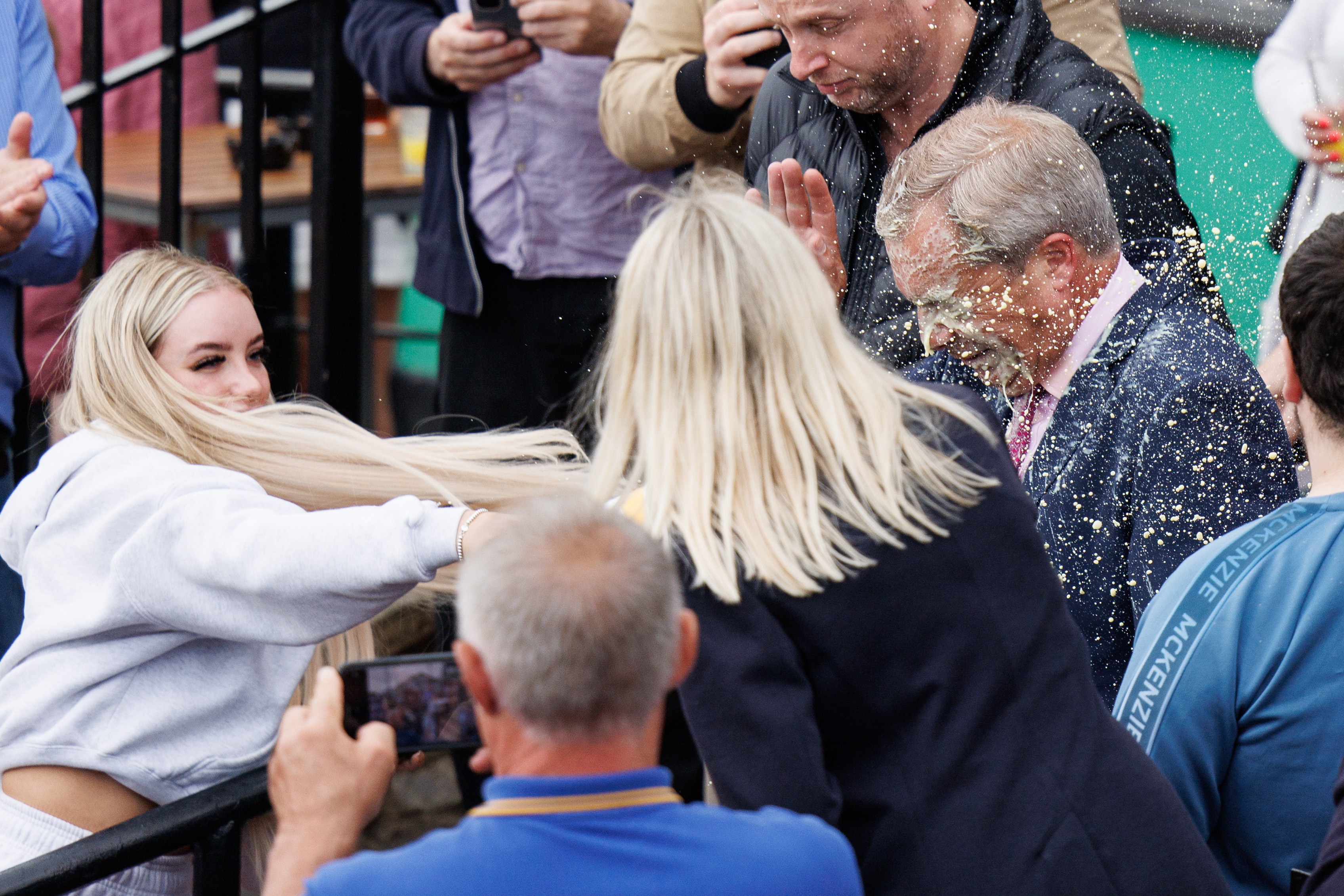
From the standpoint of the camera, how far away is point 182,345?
228cm

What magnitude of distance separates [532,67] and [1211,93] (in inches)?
61.1

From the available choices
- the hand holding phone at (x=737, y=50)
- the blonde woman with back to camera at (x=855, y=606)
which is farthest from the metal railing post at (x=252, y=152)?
the blonde woman with back to camera at (x=855, y=606)

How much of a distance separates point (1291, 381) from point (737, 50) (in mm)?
1521

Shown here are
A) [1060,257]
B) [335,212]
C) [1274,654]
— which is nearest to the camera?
[1274,654]

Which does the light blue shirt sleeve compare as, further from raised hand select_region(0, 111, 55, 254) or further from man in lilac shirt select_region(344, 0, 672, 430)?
man in lilac shirt select_region(344, 0, 672, 430)

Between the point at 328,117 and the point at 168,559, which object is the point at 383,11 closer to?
the point at 328,117

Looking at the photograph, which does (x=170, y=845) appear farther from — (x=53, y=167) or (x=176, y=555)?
(x=53, y=167)

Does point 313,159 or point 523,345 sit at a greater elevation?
point 313,159

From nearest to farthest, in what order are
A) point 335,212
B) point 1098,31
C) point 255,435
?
1. point 255,435
2. point 1098,31
3. point 335,212

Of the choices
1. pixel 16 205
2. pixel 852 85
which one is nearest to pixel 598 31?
pixel 852 85

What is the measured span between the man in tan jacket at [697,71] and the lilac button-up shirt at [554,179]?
19 centimetres

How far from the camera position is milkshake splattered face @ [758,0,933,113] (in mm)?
2529

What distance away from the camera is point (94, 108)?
3480mm

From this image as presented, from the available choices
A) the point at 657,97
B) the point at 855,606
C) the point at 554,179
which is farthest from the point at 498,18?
the point at 855,606
